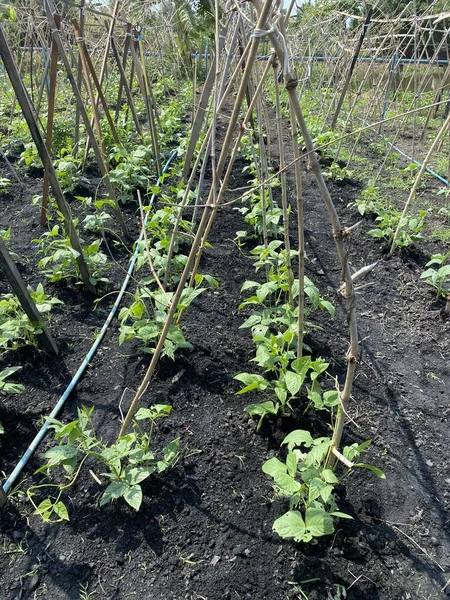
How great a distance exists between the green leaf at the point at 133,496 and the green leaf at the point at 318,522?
2.04 ft

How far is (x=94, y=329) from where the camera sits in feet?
9.01

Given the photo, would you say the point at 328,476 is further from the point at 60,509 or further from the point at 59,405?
the point at 59,405

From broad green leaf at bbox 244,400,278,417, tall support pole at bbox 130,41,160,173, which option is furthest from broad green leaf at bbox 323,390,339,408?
tall support pole at bbox 130,41,160,173

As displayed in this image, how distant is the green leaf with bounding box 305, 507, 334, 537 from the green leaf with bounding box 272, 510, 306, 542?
0.02m

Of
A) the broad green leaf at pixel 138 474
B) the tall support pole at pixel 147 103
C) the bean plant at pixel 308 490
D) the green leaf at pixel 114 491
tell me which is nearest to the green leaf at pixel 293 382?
the bean plant at pixel 308 490

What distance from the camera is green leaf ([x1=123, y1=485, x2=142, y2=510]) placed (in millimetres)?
1632

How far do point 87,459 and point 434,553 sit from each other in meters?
1.48

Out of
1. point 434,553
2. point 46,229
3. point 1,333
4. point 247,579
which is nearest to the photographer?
point 247,579

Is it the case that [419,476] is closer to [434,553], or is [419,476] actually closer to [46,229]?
[434,553]

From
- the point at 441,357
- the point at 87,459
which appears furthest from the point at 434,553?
the point at 87,459

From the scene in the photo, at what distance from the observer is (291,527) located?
1.50m

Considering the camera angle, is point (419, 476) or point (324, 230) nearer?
point (419, 476)

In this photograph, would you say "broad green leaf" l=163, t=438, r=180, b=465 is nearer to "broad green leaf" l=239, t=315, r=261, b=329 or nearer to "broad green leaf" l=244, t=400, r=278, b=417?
"broad green leaf" l=244, t=400, r=278, b=417

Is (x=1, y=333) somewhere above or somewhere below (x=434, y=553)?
above
